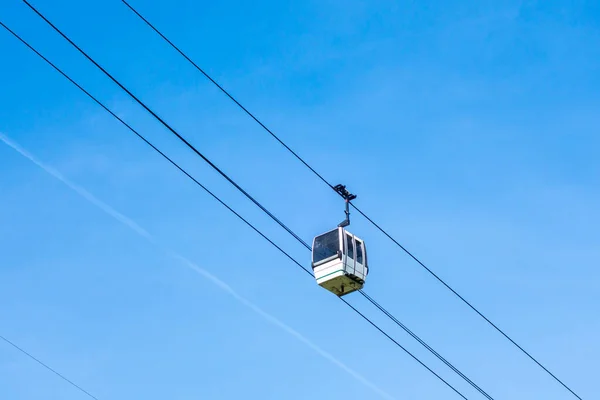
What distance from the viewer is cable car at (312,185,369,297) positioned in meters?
23.7

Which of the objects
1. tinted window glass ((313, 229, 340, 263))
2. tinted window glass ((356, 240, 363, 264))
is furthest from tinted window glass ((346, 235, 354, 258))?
tinted window glass ((313, 229, 340, 263))

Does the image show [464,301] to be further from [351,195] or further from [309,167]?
[309,167]

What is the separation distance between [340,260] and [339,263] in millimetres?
83

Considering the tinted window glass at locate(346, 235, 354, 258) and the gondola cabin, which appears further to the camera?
the tinted window glass at locate(346, 235, 354, 258)

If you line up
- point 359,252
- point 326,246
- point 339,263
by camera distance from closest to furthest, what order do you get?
1. point 339,263
2. point 326,246
3. point 359,252

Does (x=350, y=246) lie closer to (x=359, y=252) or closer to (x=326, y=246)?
(x=359, y=252)

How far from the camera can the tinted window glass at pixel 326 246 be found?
24125mm

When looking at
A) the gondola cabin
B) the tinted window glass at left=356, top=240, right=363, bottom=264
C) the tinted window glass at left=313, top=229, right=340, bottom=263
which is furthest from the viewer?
the tinted window glass at left=356, top=240, right=363, bottom=264

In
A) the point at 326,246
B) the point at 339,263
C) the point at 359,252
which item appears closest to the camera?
the point at 339,263

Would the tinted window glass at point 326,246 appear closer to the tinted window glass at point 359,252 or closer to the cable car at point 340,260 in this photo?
the cable car at point 340,260

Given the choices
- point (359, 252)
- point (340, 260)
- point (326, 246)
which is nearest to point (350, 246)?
point (359, 252)

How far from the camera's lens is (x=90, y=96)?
57.5ft

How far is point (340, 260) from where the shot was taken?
23594mm

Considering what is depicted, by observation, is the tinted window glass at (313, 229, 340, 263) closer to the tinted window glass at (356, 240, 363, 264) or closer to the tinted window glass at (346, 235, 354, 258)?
the tinted window glass at (346, 235, 354, 258)
